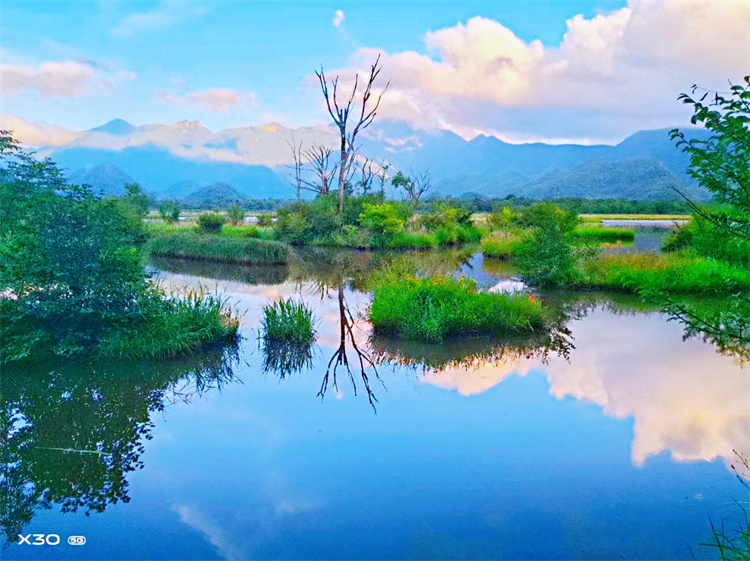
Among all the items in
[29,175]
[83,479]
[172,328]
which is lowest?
[83,479]

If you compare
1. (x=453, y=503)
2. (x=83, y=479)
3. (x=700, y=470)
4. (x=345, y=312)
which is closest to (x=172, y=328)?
(x=83, y=479)

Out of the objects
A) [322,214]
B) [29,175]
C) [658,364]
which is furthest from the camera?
[322,214]

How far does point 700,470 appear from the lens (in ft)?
18.1

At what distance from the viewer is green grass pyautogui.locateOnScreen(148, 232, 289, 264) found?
2328 centimetres

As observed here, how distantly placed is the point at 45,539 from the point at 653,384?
792 cm

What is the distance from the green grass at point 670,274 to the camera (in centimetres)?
1471

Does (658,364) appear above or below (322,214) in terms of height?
below

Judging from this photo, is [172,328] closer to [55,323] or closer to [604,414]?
[55,323]

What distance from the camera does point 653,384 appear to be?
812cm

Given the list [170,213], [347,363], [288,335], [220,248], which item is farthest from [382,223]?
[347,363]

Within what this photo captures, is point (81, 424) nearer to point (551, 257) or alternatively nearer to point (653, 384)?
point (653, 384)

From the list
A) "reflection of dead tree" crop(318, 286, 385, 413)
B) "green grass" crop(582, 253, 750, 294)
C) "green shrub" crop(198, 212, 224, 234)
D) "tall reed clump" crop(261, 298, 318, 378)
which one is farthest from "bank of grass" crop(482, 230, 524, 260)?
"green shrub" crop(198, 212, 224, 234)

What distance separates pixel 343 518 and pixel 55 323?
6.53m

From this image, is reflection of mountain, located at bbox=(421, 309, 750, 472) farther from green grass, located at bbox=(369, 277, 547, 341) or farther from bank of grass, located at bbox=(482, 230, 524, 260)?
bank of grass, located at bbox=(482, 230, 524, 260)
